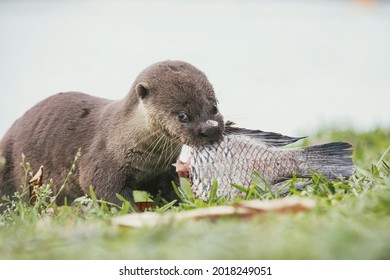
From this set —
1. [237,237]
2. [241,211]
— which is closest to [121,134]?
[241,211]

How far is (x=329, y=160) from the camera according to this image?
3.34 metres

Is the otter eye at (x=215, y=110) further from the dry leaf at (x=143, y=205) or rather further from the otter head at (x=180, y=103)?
the dry leaf at (x=143, y=205)

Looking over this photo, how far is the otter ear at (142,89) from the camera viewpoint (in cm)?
369

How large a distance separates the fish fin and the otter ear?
525 millimetres

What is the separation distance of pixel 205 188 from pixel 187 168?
271 mm

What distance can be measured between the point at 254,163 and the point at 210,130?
29 centimetres

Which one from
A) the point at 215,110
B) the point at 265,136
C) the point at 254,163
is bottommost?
the point at 254,163

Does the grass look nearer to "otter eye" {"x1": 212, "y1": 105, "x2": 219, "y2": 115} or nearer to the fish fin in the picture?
the fish fin

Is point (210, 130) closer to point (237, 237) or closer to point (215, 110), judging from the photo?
point (215, 110)

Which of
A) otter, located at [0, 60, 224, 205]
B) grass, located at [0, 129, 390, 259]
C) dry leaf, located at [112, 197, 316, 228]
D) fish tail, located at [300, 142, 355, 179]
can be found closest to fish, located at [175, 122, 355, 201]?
fish tail, located at [300, 142, 355, 179]

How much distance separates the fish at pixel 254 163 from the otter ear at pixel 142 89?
0.52 m

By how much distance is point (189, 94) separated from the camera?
3480mm
